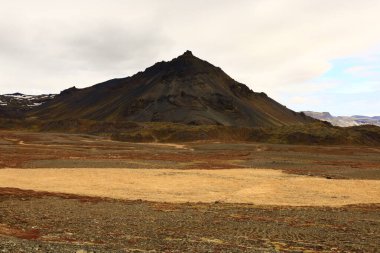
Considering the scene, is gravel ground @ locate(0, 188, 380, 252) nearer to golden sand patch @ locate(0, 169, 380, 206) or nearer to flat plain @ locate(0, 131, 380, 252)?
flat plain @ locate(0, 131, 380, 252)

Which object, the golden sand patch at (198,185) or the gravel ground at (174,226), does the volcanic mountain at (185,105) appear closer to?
the golden sand patch at (198,185)

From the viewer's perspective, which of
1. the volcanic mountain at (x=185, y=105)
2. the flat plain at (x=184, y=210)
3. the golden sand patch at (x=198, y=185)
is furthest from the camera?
the volcanic mountain at (x=185, y=105)

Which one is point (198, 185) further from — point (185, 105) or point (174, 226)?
point (185, 105)

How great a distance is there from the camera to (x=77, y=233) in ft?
57.4

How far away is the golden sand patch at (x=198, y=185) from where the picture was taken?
105 feet

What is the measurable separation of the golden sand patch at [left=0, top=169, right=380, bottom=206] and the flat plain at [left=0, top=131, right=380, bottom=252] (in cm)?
9

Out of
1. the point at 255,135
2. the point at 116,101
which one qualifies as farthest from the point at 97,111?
the point at 255,135

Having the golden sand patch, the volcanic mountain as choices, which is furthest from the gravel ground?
the volcanic mountain

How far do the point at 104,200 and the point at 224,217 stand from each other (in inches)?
366

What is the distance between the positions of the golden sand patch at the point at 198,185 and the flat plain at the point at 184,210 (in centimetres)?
9

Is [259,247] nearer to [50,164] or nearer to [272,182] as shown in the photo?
[272,182]

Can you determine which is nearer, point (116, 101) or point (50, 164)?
point (50, 164)

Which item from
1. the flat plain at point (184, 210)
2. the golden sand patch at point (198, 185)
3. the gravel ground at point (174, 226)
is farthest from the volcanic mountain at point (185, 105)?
the gravel ground at point (174, 226)

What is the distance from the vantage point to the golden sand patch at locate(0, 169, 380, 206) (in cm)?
3206
